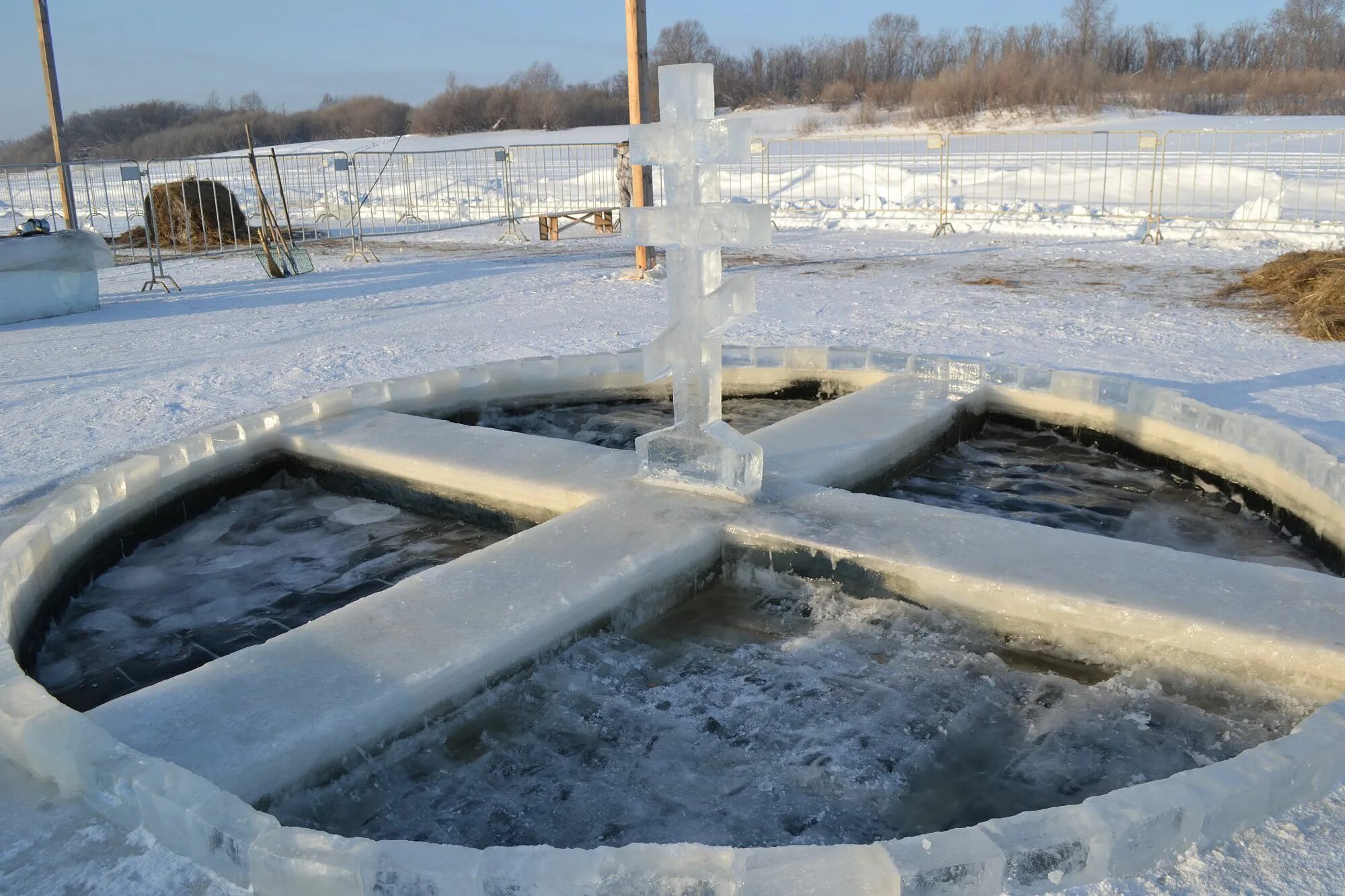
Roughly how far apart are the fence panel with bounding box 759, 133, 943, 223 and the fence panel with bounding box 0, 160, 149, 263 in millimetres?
9438

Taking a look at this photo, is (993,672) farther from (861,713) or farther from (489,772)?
(489,772)

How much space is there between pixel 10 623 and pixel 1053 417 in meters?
4.41

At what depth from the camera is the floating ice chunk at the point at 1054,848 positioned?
79.6 inches

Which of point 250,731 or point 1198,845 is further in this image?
point 250,731

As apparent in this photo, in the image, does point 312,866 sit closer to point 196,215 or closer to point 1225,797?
point 1225,797

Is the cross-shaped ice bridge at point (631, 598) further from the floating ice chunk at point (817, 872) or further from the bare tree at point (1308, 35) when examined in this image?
the bare tree at point (1308, 35)

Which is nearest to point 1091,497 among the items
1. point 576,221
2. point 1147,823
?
point 1147,823

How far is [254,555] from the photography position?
4.25 meters

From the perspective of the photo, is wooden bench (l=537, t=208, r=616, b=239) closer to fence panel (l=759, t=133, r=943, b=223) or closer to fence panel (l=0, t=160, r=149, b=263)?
fence panel (l=759, t=133, r=943, b=223)

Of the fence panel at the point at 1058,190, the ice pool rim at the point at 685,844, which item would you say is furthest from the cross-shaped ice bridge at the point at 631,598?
the fence panel at the point at 1058,190

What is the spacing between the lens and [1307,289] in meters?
9.23

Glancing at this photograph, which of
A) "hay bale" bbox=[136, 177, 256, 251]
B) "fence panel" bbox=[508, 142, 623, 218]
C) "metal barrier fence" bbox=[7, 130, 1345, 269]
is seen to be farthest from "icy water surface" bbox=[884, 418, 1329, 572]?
"fence panel" bbox=[508, 142, 623, 218]

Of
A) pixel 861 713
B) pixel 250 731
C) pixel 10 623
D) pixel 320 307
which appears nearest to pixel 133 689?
pixel 10 623

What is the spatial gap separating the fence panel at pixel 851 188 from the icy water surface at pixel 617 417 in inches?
412
